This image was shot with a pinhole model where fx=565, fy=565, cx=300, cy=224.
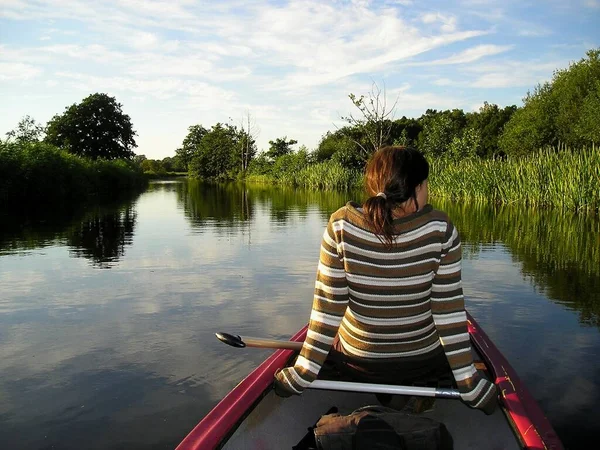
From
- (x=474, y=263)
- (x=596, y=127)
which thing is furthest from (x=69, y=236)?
(x=596, y=127)

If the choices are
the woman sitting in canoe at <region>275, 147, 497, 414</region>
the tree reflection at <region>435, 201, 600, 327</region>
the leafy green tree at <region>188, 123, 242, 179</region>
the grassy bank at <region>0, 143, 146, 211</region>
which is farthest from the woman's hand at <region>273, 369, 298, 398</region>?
the leafy green tree at <region>188, 123, 242, 179</region>

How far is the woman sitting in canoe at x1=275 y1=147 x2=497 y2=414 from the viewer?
2232 millimetres

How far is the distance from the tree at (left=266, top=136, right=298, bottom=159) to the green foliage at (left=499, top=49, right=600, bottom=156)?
2304 cm

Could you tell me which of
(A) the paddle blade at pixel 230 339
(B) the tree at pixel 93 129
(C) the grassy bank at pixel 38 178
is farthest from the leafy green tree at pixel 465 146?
(B) the tree at pixel 93 129

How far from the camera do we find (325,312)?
2.33 m

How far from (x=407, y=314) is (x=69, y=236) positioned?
463 inches

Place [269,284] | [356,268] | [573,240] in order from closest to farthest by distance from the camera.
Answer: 1. [356,268]
2. [269,284]
3. [573,240]

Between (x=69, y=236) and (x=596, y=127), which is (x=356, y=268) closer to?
(x=69, y=236)

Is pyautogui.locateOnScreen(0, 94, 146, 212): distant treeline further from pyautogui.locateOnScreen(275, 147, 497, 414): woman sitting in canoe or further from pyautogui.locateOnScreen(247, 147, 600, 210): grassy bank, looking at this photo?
pyautogui.locateOnScreen(275, 147, 497, 414): woman sitting in canoe

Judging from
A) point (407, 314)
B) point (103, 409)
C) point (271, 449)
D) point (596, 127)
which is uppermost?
point (596, 127)

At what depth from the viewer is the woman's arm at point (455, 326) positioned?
7.45 ft

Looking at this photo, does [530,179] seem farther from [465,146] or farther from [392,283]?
[392,283]

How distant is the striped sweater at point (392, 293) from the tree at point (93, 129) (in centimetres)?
5798

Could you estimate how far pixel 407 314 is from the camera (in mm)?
2350
